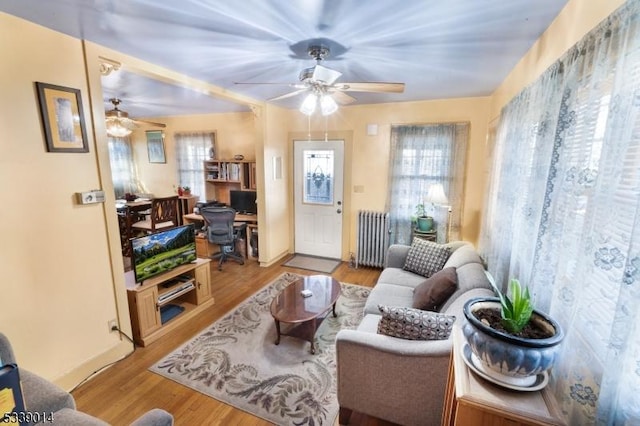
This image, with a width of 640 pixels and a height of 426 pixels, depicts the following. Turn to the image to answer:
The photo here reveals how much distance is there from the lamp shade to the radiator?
0.73 metres

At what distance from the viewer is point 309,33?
6.05 feet

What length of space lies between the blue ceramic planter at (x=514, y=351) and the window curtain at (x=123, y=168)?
6.69 m

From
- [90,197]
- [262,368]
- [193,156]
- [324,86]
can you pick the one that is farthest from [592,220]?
[193,156]

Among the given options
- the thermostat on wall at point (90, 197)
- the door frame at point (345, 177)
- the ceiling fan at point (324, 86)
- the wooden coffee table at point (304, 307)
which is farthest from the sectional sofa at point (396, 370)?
the door frame at point (345, 177)

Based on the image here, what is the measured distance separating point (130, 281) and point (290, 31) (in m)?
2.54

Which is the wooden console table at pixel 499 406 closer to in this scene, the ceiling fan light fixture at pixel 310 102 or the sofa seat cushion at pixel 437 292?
the sofa seat cushion at pixel 437 292

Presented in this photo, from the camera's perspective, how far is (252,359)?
2.38 meters

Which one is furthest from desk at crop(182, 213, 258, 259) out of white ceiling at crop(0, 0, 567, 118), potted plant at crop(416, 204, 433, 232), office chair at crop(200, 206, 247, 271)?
potted plant at crop(416, 204, 433, 232)

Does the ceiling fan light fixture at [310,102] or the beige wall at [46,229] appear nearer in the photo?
the beige wall at [46,229]

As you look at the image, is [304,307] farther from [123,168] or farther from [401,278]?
[123,168]

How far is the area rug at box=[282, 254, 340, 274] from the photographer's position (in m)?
4.33

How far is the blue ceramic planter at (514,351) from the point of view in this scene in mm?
941

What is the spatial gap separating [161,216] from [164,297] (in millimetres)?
2091

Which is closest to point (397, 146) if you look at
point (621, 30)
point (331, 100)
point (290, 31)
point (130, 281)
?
point (331, 100)
